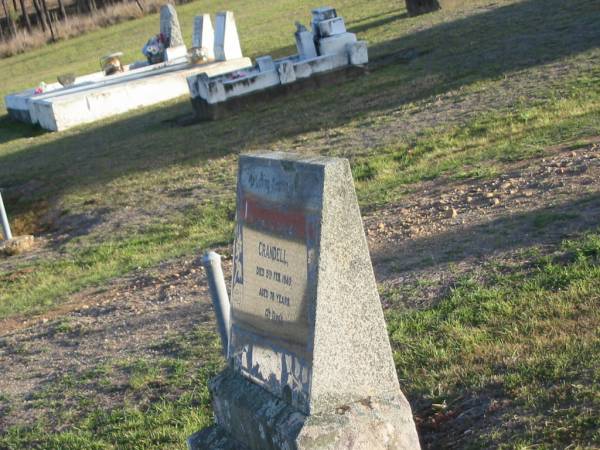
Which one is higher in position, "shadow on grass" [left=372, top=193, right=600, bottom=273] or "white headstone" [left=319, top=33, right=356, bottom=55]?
"white headstone" [left=319, top=33, right=356, bottom=55]

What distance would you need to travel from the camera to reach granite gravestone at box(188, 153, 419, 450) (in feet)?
13.4

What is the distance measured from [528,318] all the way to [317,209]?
2069 mm

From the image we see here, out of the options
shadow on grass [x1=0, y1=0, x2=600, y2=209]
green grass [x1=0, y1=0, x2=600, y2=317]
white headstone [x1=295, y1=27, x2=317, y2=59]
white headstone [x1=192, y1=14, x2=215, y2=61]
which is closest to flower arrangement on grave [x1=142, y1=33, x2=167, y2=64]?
white headstone [x1=192, y1=14, x2=215, y2=61]

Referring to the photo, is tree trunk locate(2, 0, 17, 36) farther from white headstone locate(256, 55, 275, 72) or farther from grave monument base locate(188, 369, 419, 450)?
grave monument base locate(188, 369, 419, 450)

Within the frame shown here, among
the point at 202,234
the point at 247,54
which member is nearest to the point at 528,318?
the point at 202,234

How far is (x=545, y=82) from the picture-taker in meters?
13.5

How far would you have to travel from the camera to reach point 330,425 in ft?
13.5

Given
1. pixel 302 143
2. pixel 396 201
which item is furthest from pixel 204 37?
pixel 396 201

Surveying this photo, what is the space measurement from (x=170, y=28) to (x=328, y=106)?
1189cm

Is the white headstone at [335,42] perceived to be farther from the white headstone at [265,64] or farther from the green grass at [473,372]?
the green grass at [473,372]

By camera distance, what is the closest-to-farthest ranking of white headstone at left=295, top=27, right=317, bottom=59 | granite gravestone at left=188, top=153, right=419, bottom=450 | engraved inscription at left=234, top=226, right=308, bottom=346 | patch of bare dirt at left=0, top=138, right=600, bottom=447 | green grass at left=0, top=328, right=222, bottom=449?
1. granite gravestone at left=188, top=153, right=419, bottom=450
2. engraved inscription at left=234, top=226, right=308, bottom=346
3. green grass at left=0, top=328, right=222, bottom=449
4. patch of bare dirt at left=0, top=138, right=600, bottom=447
5. white headstone at left=295, top=27, right=317, bottom=59

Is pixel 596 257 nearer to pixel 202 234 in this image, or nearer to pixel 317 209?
pixel 317 209

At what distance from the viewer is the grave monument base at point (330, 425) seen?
4102 mm

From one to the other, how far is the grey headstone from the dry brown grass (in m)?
18.2
